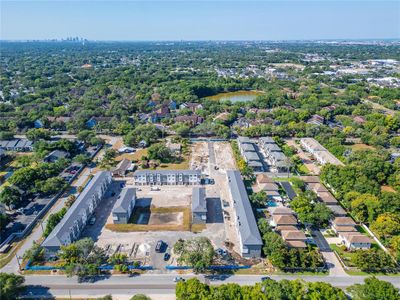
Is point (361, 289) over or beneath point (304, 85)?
beneath

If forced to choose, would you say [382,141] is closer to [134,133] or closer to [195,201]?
[195,201]

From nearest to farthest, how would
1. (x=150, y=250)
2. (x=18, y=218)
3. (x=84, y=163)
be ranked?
(x=150, y=250) → (x=18, y=218) → (x=84, y=163)

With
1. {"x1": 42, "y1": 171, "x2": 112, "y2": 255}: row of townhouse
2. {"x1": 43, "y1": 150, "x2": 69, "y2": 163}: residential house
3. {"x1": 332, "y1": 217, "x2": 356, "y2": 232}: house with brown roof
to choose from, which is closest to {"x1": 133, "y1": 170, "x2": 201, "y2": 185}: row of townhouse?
{"x1": 42, "y1": 171, "x2": 112, "y2": 255}: row of townhouse

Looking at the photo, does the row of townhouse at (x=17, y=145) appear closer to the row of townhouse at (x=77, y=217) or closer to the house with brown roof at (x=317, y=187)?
the row of townhouse at (x=77, y=217)

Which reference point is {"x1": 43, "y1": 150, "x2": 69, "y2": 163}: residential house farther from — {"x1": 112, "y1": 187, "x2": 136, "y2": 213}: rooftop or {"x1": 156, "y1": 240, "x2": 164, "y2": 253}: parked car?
{"x1": 156, "y1": 240, "x2": 164, "y2": 253}: parked car

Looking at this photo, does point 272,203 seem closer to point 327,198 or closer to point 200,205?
point 327,198

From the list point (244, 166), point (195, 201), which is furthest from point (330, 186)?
point (195, 201)
